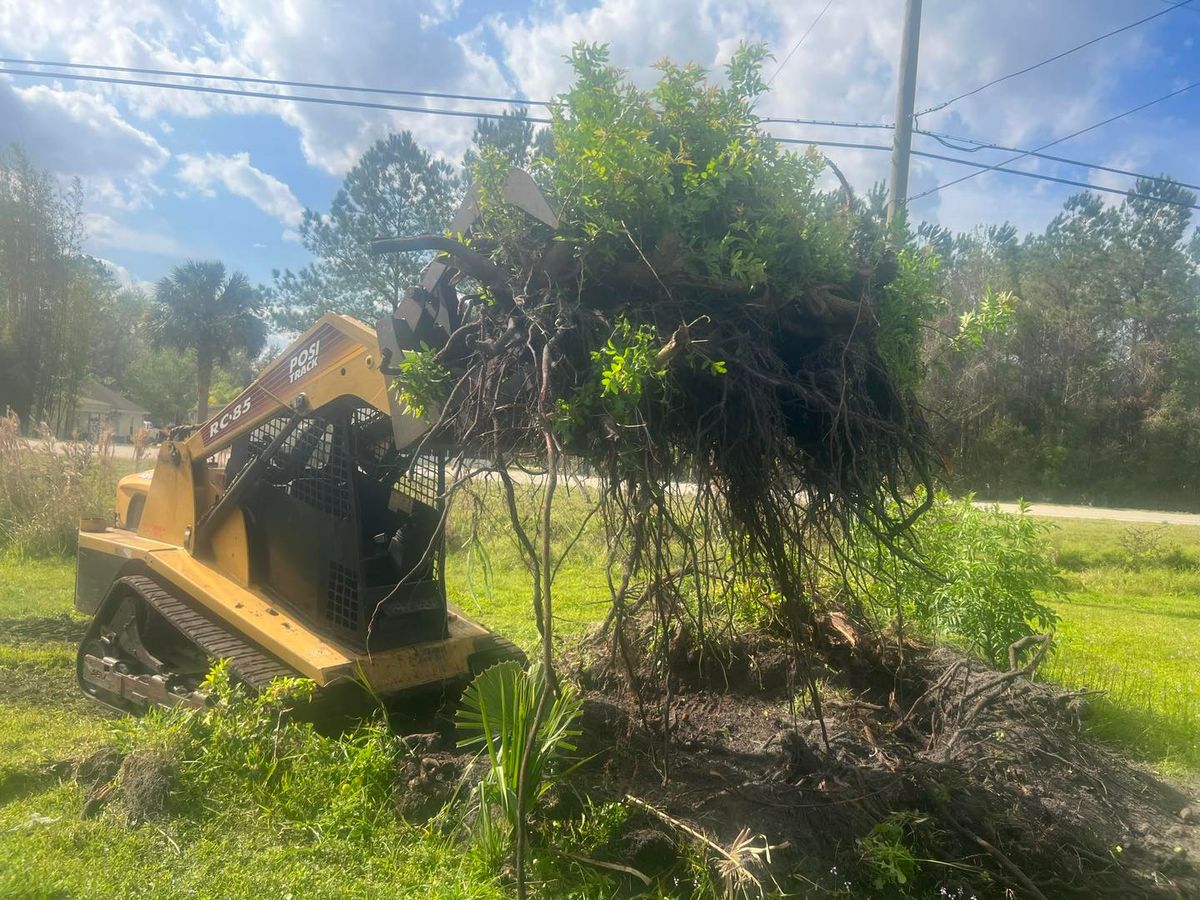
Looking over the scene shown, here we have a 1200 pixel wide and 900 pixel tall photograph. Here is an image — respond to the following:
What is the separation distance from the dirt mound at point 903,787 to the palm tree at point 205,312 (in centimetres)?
3944

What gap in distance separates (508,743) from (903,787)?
178cm

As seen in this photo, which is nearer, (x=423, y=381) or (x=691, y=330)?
(x=691, y=330)

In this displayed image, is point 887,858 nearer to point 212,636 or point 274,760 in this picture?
point 274,760

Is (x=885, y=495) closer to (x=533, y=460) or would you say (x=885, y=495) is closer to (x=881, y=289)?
(x=881, y=289)

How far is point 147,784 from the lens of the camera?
12.8 ft

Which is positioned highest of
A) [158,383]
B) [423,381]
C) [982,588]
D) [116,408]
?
[158,383]

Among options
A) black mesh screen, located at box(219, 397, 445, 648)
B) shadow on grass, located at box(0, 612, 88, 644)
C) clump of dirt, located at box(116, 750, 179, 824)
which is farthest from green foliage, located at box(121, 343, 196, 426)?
clump of dirt, located at box(116, 750, 179, 824)

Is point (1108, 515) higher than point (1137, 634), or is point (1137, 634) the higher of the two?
point (1108, 515)

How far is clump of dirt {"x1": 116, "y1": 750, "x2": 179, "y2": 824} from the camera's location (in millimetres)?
3881

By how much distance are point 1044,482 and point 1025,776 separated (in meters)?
30.1

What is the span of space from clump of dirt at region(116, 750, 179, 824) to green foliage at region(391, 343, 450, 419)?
218cm

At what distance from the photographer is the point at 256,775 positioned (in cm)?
408

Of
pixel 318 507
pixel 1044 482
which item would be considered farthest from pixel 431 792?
pixel 1044 482

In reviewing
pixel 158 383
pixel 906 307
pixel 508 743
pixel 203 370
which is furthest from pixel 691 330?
pixel 158 383
